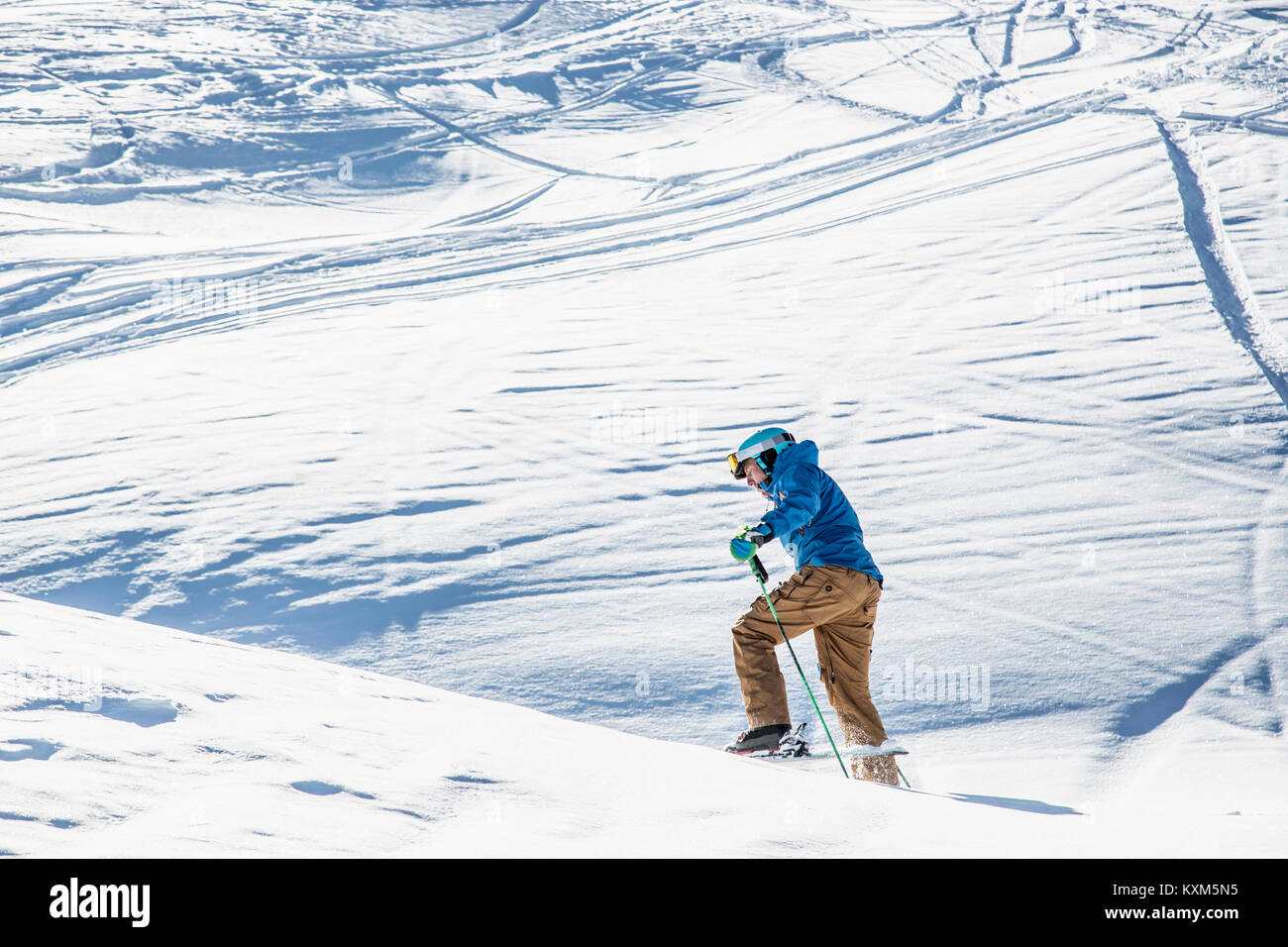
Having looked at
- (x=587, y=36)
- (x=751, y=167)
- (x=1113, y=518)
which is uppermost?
(x=587, y=36)

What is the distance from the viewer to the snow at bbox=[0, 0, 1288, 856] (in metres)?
2.63

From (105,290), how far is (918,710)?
32.3 feet

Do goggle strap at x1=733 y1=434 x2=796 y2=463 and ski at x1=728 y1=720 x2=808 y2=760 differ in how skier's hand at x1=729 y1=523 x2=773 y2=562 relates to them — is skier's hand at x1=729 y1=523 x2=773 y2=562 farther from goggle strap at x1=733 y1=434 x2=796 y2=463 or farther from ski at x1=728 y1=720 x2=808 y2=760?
ski at x1=728 y1=720 x2=808 y2=760

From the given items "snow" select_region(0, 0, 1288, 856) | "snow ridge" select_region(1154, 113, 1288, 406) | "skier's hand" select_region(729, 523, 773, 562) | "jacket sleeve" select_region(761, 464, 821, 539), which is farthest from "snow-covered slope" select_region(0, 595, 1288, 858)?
"snow ridge" select_region(1154, 113, 1288, 406)

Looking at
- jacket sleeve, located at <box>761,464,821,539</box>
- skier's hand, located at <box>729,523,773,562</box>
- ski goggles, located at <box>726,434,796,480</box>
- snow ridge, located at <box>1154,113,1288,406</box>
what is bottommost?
skier's hand, located at <box>729,523,773,562</box>

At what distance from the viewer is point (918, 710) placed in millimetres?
4074

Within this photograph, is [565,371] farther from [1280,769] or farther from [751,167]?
[751,167]

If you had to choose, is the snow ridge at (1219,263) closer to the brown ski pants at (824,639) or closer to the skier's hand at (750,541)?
the brown ski pants at (824,639)

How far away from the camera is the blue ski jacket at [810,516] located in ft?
10.9

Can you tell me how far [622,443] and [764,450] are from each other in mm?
3424

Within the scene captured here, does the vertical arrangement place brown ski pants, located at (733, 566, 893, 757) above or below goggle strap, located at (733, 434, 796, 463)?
below

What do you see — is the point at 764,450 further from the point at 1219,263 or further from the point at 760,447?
the point at 1219,263

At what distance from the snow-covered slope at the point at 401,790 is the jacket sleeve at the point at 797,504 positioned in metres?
0.79
